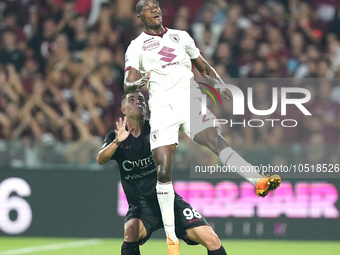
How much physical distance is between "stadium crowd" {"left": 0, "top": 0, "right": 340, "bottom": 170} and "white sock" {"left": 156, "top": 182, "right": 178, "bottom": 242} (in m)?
4.11

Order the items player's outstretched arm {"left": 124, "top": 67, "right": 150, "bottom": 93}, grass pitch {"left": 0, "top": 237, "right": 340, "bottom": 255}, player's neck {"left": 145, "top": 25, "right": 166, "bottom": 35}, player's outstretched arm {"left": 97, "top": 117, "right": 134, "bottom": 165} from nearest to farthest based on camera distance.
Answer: player's outstretched arm {"left": 124, "top": 67, "right": 150, "bottom": 93} < player's outstretched arm {"left": 97, "top": 117, "right": 134, "bottom": 165} < player's neck {"left": 145, "top": 25, "right": 166, "bottom": 35} < grass pitch {"left": 0, "top": 237, "right": 340, "bottom": 255}

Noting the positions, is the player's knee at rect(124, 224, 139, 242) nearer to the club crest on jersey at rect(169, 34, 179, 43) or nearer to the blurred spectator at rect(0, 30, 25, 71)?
the club crest on jersey at rect(169, 34, 179, 43)

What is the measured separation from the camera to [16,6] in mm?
14719

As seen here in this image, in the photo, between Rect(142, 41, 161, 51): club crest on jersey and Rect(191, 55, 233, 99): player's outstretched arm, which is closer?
Rect(142, 41, 161, 51): club crest on jersey

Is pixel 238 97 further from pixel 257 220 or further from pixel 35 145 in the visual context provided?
pixel 35 145

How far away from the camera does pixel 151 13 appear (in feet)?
23.4

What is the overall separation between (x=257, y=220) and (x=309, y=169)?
4.48 ft

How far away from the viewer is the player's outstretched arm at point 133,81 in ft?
22.1

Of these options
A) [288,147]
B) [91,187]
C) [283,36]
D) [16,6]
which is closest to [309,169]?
[288,147]

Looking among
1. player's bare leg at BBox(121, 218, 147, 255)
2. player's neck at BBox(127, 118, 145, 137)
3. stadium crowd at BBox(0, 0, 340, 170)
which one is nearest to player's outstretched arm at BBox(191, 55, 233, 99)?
player's neck at BBox(127, 118, 145, 137)

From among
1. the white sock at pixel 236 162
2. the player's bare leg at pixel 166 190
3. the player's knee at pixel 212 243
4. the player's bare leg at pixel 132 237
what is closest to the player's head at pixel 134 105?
the player's bare leg at pixel 166 190

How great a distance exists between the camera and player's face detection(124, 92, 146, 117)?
23.6 feet

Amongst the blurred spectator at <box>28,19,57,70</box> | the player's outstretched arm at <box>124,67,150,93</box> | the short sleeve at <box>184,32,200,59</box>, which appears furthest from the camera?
the blurred spectator at <box>28,19,57,70</box>

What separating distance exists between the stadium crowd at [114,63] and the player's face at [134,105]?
12.5 ft
